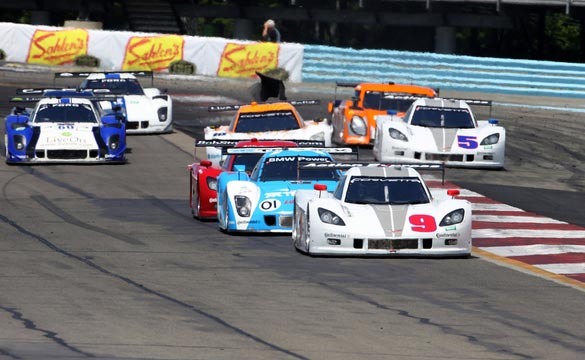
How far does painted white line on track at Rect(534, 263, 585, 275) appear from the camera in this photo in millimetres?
15508

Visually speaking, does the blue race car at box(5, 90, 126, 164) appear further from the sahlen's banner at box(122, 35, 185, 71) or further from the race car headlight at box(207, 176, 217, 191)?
the sahlen's banner at box(122, 35, 185, 71)

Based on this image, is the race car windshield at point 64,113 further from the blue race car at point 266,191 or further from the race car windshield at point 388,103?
the blue race car at point 266,191

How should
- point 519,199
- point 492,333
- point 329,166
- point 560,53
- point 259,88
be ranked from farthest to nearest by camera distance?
point 560,53
point 259,88
point 519,199
point 329,166
point 492,333

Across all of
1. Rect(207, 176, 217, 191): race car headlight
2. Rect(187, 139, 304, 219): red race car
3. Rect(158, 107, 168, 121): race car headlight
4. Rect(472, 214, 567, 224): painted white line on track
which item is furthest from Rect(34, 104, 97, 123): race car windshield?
Rect(472, 214, 567, 224): painted white line on track

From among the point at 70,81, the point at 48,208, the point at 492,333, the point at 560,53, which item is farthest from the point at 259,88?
the point at 560,53

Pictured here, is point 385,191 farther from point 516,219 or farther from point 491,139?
point 491,139

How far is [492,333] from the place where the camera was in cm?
1148

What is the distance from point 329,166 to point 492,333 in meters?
5.99

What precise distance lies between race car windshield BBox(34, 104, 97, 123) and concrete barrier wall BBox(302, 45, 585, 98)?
632 inches

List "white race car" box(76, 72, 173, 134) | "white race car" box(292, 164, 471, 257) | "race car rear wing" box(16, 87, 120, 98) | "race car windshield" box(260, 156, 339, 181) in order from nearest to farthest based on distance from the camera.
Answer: "white race car" box(292, 164, 471, 257)
"race car windshield" box(260, 156, 339, 181)
"race car rear wing" box(16, 87, 120, 98)
"white race car" box(76, 72, 173, 134)

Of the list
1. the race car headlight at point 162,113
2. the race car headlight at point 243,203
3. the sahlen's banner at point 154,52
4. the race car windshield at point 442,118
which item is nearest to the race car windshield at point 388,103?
the race car windshield at point 442,118

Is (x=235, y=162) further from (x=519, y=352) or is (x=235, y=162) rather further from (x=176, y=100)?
(x=176, y=100)

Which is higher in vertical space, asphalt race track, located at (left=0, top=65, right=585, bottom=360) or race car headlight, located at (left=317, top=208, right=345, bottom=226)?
race car headlight, located at (left=317, top=208, right=345, bottom=226)

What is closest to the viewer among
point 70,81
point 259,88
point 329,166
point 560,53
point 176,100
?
point 329,166
